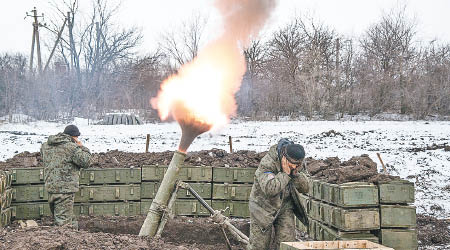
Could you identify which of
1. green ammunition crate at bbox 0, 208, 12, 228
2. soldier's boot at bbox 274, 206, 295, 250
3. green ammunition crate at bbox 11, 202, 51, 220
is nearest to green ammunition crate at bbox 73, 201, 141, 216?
green ammunition crate at bbox 11, 202, 51, 220

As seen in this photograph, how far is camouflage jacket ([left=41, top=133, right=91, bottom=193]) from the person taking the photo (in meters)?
8.61

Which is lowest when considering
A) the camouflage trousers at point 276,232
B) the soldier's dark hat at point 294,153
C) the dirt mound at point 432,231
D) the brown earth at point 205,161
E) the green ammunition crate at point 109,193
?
the dirt mound at point 432,231

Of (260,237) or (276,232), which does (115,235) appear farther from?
(276,232)

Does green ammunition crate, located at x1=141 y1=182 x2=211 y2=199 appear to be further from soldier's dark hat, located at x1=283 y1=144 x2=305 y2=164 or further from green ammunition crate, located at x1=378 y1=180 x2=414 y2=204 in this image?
soldier's dark hat, located at x1=283 y1=144 x2=305 y2=164

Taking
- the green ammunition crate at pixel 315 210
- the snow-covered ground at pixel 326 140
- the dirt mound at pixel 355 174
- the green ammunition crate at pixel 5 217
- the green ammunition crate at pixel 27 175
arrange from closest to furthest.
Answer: the dirt mound at pixel 355 174 → the green ammunition crate at pixel 315 210 → the green ammunition crate at pixel 5 217 → the green ammunition crate at pixel 27 175 → the snow-covered ground at pixel 326 140

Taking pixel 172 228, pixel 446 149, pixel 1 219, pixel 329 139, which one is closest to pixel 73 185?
pixel 1 219

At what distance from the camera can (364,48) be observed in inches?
1421

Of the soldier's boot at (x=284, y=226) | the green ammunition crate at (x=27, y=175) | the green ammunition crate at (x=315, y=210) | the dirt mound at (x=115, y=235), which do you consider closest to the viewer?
the dirt mound at (x=115, y=235)

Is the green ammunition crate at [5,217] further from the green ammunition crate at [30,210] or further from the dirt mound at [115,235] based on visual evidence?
the green ammunition crate at [30,210]

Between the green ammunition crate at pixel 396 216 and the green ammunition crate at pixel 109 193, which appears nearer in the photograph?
the green ammunition crate at pixel 396 216

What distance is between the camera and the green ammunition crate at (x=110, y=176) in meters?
10.7

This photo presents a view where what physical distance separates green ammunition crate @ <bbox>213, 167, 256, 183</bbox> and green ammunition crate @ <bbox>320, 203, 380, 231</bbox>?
3376mm

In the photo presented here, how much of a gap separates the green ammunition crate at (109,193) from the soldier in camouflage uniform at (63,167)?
1.91 meters

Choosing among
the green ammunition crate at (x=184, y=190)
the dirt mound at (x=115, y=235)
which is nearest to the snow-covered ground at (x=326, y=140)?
the green ammunition crate at (x=184, y=190)
